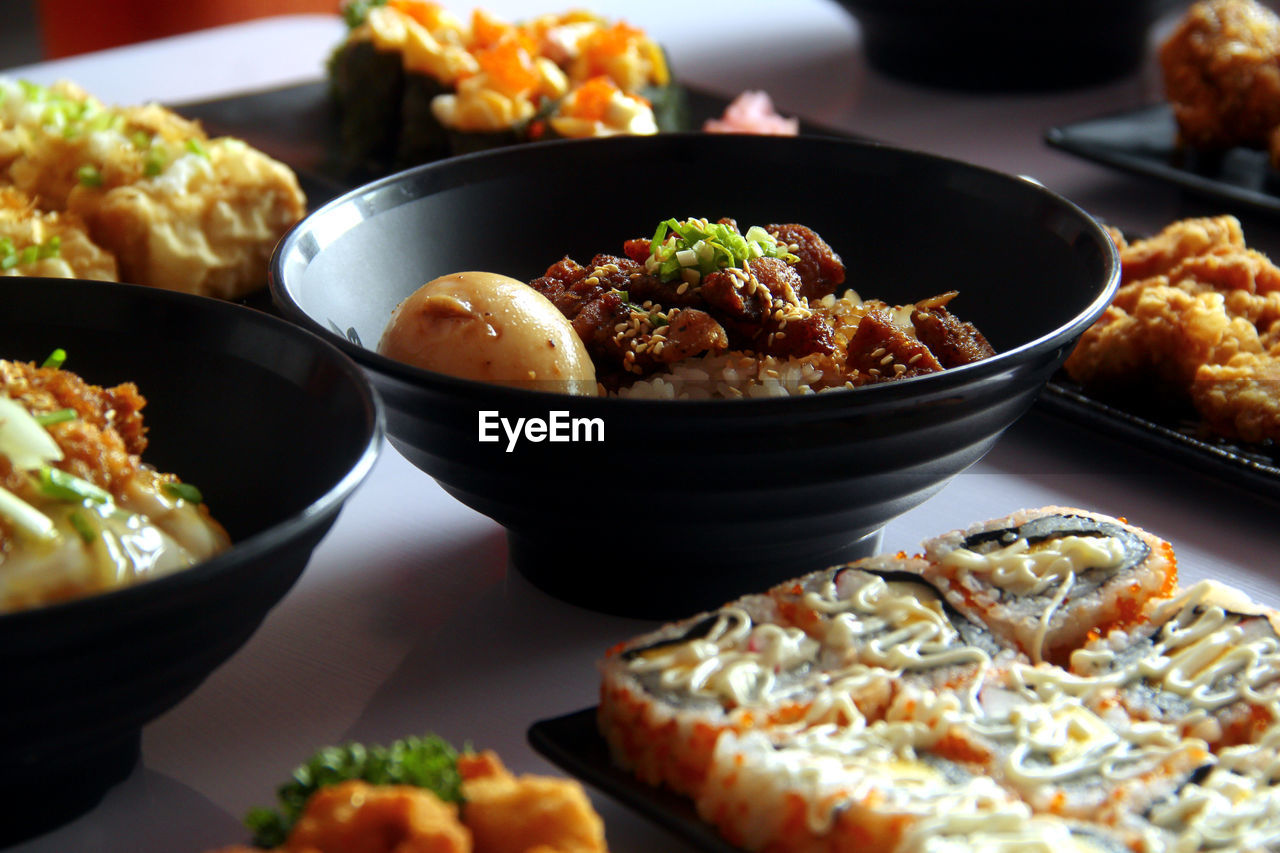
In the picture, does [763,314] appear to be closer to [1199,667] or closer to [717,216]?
[717,216]

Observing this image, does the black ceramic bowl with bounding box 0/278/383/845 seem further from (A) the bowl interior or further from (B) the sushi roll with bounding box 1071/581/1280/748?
(B) the sushi roll with bounding box 1071/581/1280/748

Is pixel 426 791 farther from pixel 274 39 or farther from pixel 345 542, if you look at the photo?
pixel 274 39

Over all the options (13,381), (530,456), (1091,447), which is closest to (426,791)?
(530,456)

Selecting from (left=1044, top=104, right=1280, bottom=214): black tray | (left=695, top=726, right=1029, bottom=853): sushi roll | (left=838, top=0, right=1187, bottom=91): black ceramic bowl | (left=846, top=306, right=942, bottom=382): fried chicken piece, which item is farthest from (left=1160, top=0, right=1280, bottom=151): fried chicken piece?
(left=695, top=726, right=1029, bottom=853): sushi roll

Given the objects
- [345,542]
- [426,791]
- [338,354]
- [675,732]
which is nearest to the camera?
[426,791]

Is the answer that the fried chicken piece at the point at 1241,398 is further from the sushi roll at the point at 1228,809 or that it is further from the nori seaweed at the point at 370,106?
the nori seaweed at the point at 370,106

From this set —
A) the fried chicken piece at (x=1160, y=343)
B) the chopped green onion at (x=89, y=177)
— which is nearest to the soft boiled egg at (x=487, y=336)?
the fried chicken piece at (x=1160, y=343)
